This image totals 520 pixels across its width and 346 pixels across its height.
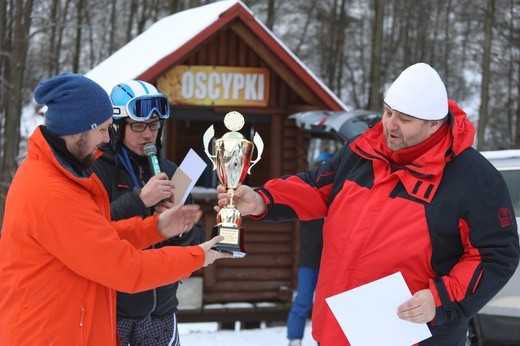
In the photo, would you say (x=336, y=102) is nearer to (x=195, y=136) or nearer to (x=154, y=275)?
(x=195, y=136)

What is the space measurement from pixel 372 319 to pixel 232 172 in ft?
2.96

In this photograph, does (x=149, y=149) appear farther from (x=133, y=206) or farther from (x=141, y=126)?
(x=133, y=206)

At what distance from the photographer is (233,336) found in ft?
26.6

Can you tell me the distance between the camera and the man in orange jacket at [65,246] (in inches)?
91.0

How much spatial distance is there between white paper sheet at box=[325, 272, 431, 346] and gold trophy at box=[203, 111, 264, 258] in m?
0.51

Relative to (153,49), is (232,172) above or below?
below

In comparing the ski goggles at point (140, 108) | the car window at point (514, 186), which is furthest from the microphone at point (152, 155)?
the car window at point (514, 186)

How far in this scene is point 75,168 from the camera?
249 centimetres

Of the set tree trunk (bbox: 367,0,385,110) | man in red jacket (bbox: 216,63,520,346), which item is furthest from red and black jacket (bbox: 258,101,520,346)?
tree trunk (bbox: 367,0,385,110)

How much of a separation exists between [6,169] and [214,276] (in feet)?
21.4

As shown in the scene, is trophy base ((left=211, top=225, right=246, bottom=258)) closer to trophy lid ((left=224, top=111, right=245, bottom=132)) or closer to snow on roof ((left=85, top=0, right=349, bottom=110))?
trophy lid ((left=224, top=111, right=245, bottom=132))

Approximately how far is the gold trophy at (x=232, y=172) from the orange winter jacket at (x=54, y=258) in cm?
59

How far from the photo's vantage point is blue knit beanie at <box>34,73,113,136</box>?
2.46m

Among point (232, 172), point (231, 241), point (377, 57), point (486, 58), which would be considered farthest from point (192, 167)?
point (486, 58)
